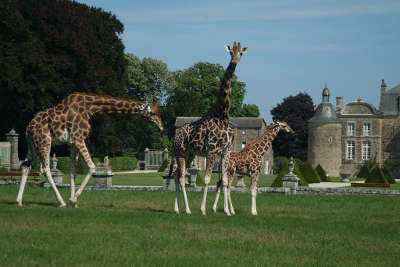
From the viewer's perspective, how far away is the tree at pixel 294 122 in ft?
242

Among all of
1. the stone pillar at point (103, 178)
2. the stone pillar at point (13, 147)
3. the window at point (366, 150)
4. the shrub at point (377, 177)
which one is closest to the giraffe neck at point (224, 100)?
the stone pillar at point (103, 178)

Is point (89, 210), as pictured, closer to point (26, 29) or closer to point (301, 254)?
point (301, 254)

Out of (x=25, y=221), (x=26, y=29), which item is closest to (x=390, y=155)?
(x=26, y=29)

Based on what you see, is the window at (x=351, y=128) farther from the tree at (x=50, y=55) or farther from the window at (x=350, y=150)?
the tree at (x=50, y=55)

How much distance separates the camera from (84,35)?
3944cm

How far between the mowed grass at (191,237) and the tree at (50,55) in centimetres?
2118

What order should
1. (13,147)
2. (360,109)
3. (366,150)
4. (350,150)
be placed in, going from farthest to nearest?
(360,109) → (350,150) → (366,150) → (13,147)

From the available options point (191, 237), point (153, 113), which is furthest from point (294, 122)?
point (191, 237)

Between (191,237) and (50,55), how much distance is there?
98.4 ft

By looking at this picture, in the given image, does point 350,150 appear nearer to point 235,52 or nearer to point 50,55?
point 50,55

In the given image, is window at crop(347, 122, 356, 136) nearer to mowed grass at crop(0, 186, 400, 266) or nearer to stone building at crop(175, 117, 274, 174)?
stone building at crop(175, 117, 274, 174)

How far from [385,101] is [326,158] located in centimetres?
1145

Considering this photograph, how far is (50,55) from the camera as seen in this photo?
125 feet

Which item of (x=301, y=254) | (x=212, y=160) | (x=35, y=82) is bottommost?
(x=301, y=254)
